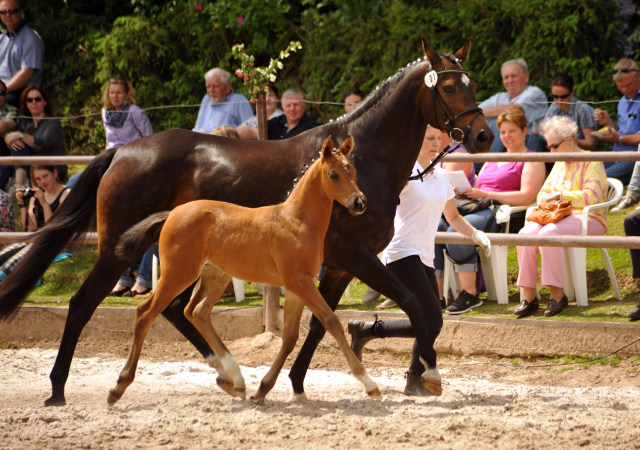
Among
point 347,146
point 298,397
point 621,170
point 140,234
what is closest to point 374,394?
point 298,397

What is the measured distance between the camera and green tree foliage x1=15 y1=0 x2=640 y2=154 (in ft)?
27.0

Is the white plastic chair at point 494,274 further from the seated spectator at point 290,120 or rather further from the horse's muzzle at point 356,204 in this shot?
the horse's muzzle at point 356,204

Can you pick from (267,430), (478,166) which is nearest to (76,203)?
(267,430)

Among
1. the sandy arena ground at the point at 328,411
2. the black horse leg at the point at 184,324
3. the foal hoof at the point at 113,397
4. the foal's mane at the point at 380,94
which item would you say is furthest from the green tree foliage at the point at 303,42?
the foal hoof at the point at 113,397

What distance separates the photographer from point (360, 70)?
9414 millimetres

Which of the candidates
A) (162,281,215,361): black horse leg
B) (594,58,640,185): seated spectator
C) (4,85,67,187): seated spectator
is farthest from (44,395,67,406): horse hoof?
(594,58,640,185): seated spectator

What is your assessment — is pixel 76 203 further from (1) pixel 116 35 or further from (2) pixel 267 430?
(1) pixel 116 35

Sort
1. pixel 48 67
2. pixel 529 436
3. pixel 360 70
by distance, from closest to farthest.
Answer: pixel 529 436, pixel 360 70, pixel 48 67

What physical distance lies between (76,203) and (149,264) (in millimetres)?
2277

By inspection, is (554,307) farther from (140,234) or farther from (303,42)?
(303,42)

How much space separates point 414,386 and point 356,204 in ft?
4.86

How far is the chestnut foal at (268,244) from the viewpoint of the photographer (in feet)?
12.1

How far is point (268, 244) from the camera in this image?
12.5ft

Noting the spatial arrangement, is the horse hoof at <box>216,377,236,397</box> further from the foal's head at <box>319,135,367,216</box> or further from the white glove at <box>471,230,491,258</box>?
the white glove at <box>471,230,491,258</box>
